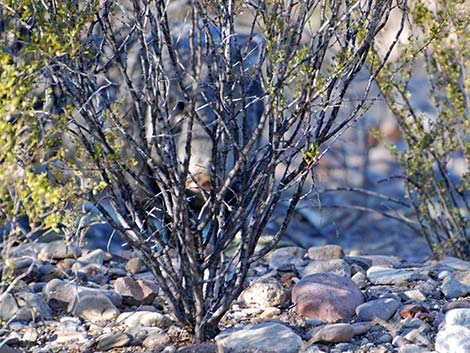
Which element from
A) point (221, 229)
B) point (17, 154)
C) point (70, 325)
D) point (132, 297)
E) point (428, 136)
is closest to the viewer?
point (17, 154)

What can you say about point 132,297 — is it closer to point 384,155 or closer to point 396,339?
point 396,339

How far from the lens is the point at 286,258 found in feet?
19.3

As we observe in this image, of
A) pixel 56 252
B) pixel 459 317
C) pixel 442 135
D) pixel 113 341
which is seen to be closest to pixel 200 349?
pixel 113 341

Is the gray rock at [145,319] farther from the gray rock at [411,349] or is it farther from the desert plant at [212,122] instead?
the gray rock at [411,349]

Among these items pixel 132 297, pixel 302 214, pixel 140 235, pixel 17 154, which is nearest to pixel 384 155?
pixel 302 214

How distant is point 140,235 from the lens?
3.99 metres

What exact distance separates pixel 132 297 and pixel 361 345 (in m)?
1.40

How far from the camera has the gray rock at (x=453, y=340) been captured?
154 inches

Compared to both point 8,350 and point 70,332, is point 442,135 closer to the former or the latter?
point 70,332

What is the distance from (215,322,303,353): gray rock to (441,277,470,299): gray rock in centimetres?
118

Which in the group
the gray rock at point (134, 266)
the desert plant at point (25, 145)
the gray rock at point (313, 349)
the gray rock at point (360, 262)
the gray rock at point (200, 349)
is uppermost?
the desert plant at point (25, 145)

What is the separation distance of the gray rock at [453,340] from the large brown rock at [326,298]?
1.91ft

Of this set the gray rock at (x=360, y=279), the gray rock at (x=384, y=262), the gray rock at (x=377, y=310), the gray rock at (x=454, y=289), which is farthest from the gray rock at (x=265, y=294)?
the gray rock at (x=384, y=262)

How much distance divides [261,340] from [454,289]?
4.63ft
